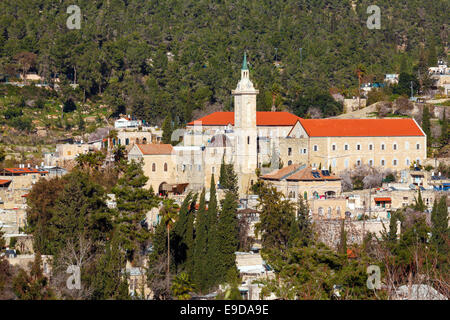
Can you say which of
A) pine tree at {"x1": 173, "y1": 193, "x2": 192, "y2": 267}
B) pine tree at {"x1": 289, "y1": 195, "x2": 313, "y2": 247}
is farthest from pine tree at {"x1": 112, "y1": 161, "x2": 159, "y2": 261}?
pine tree at {"x1": 289, "y1": 195, "x2": 313, "y2": 247}

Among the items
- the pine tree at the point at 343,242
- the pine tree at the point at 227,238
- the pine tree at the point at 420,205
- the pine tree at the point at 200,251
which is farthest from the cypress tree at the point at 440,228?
the pine tree at the point at 200,251

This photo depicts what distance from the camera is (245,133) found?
5328 cm

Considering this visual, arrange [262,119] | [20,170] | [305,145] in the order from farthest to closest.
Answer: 1. [262,119]
2. [305,145]
3. [20,170]

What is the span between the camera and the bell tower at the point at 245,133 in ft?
172

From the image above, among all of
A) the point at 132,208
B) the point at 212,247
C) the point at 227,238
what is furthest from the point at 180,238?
the point at 132,208

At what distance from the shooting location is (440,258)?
3372 cm

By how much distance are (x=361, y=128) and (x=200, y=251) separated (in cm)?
2425

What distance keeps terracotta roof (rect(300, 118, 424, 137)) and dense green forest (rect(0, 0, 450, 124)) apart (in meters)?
12.3

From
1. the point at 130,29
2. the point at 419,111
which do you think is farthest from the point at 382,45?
Result: the point at 419,111

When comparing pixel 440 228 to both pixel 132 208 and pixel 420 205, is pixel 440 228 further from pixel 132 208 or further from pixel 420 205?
pixel 132 208

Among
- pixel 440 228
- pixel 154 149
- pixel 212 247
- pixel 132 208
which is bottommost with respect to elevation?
pixel 212 247

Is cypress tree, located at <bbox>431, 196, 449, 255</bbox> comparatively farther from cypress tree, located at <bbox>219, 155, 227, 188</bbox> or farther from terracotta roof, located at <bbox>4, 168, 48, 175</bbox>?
terracotta roof, located at <bbox>4, 168, 48, 175</bbox>

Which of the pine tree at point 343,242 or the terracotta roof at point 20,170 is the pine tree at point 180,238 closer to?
the pine tree at point 343,242
